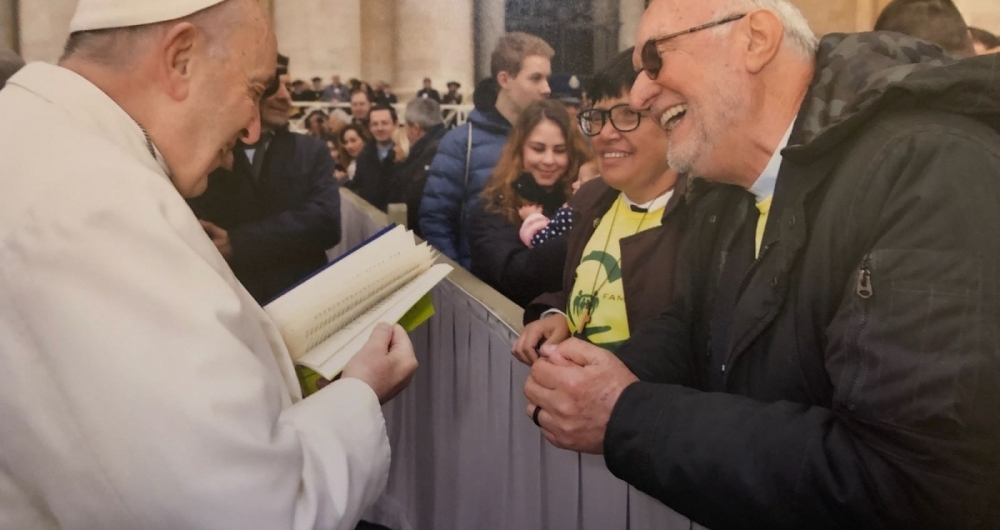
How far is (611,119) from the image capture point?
1.36m

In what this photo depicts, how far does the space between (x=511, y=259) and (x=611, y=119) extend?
0.38 metres

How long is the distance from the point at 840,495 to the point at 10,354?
38.2 inches

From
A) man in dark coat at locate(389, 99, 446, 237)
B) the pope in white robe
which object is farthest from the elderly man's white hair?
man in dark coat at locate(389, 99, 446, 237)

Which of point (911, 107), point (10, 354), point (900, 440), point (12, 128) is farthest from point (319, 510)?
point (911, 107)

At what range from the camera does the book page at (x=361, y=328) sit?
49.9 inches

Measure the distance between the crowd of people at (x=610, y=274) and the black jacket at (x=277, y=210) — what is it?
1.5 inches

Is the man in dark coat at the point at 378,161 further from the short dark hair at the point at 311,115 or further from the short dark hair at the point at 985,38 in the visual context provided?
the short dark hair at the point at 985,38

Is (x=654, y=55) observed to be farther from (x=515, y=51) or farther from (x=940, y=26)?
(x=940, y=26)

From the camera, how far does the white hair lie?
118 cm

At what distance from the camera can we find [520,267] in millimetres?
1581

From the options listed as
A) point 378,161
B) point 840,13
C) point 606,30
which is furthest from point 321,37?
point 840,13

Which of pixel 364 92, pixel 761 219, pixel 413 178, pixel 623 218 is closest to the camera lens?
pixel 761 219

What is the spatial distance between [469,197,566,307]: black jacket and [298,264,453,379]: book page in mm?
184

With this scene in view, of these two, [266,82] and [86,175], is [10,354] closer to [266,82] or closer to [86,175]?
[86,175]
